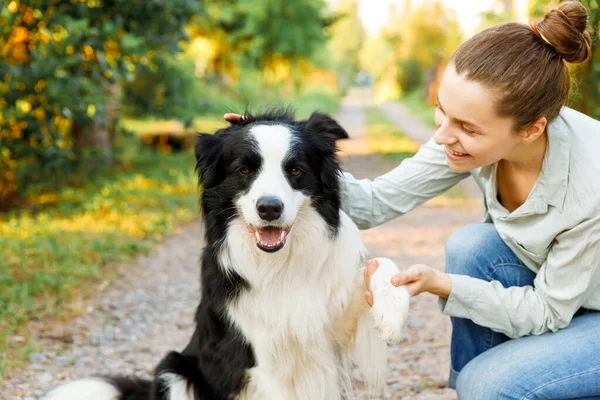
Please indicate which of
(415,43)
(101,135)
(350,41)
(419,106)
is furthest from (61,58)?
(350,41)

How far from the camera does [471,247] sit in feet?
8.34

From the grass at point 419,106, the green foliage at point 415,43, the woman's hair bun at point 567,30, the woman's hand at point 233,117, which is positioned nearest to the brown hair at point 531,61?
the woman's hair bun at point 567,30

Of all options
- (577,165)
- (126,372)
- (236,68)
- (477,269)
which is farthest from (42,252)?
(236,68)

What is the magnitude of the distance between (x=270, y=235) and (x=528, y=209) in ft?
3.08

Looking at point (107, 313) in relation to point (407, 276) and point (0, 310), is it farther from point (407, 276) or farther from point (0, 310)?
point (407, 276)

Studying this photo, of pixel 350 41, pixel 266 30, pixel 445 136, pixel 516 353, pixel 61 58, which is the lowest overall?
pixel 516 353

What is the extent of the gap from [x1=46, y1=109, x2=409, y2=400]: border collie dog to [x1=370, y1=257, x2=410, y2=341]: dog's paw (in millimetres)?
309

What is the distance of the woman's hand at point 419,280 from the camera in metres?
2.12

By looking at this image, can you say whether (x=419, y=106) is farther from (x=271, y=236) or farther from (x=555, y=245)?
(x=271, y=236)

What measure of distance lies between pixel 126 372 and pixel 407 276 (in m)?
1.88

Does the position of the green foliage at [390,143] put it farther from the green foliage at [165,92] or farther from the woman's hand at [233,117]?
the woman's hand at [233,117]

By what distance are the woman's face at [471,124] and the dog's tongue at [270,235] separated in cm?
67

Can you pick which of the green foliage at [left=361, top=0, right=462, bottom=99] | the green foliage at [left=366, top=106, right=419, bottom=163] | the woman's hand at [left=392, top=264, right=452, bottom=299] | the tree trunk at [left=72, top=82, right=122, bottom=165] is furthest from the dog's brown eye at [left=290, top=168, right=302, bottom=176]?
the green foliage at [left=361, top=0, right=462, bottom=99]

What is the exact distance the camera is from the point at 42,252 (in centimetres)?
475
